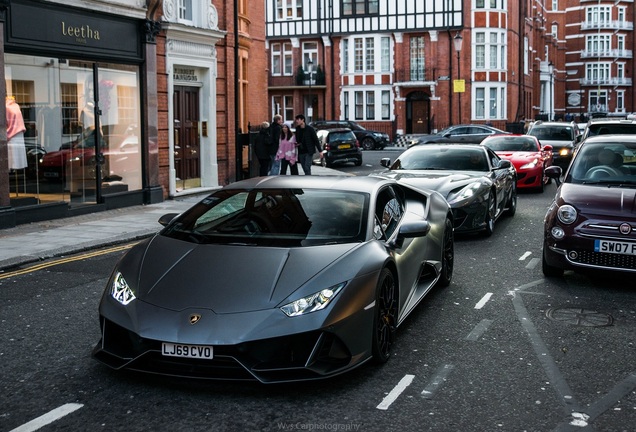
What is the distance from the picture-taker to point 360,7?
195 feet

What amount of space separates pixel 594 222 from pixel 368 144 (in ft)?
133

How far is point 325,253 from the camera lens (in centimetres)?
584

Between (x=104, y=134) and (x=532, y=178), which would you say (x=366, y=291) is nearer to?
(x=104, y=134)

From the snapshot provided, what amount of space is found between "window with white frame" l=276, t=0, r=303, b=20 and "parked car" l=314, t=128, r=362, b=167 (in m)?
29.5

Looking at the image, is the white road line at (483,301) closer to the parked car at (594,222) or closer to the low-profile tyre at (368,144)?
the parked car at (594,222)

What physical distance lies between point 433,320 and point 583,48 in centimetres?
9923

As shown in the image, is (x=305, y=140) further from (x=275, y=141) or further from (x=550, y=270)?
(x=550, y=270)

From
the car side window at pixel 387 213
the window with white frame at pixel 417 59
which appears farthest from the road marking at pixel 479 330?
the window with white frame at pixel 417 59

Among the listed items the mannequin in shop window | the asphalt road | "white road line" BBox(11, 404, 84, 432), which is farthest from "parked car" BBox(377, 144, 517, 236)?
"white road line" BBox(11, 404, 84, 432)

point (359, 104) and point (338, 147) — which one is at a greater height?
point (359, 104)

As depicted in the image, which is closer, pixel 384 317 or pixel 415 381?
pixel 415 381

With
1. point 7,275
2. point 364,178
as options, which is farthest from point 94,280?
point 364,178

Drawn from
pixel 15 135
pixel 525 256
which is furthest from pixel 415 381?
pixel 15 135

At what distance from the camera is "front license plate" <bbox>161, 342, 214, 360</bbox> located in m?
5.05
